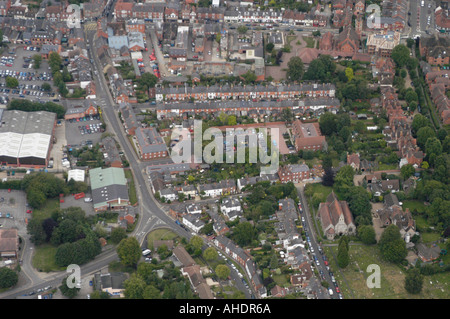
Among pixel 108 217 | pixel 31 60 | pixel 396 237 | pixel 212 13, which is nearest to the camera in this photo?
pixel 396 237

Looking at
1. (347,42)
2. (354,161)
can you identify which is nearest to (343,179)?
(354,161)

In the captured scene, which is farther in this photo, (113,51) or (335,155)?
(113,51)

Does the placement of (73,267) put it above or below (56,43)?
below

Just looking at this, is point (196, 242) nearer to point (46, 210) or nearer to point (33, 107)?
point (46, 210)

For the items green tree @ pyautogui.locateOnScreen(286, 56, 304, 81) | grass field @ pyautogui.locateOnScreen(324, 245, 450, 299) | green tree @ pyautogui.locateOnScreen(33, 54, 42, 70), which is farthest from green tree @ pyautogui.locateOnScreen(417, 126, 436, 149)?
green tree @ pyautogui.locateOnScreen(33, 54, 42, 70)

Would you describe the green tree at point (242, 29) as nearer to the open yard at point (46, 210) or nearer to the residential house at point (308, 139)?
the residential house at point (308, 139)

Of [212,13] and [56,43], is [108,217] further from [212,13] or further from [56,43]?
[212,13]

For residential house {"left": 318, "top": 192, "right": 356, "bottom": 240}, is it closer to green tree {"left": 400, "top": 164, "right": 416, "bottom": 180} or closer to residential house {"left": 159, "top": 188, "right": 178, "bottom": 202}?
A: green tree {"left": 400, "top": 164, "right": 416, "bottom": 180}

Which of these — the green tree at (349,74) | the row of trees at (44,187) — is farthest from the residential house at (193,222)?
the green tree at (349,74)

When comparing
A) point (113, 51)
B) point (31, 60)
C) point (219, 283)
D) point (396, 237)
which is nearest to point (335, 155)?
point (396, 237)
